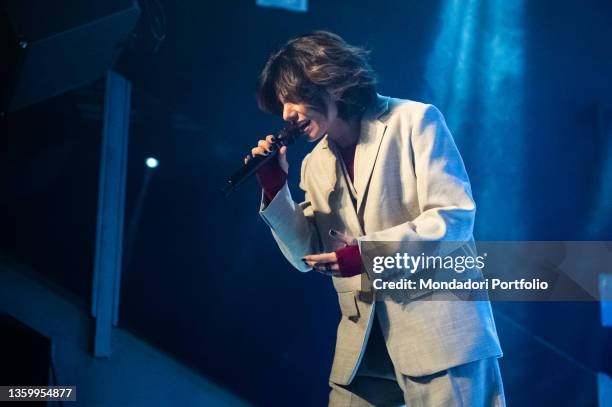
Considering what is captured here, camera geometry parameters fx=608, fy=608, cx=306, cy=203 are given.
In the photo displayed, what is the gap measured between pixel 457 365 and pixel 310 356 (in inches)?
54.3

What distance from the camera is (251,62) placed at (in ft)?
8.56

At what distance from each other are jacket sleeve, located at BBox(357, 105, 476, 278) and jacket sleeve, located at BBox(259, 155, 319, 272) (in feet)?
1.01

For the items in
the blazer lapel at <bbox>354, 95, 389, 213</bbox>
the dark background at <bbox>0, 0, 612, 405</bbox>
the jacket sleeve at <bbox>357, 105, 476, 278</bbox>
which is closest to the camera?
the jacket sleeve at <bbox>357, 105, 476, 278</bbox>

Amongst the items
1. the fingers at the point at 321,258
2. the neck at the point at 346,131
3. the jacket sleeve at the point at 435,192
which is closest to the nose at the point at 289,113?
the neck at the point at 346,131

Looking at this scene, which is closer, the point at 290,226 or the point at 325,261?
the point at 325,261

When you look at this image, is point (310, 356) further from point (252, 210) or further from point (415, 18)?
point (415, 18)

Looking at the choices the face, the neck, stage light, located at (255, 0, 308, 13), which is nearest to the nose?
the face

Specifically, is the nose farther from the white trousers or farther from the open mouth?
the white trousers

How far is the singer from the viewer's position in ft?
4.34

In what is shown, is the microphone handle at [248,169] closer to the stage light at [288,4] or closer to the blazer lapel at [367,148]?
the blazer lapel at [367,148]

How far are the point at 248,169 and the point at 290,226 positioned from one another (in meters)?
0.19

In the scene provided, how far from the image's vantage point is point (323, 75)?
1580mm

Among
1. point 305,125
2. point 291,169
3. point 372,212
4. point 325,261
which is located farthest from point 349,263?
point 291,169

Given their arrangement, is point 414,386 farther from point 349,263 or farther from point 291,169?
point 291,169
